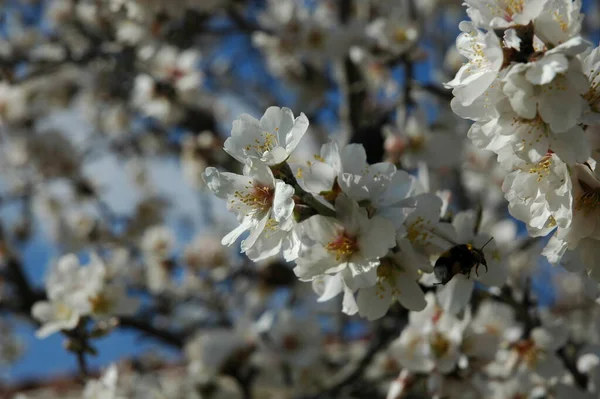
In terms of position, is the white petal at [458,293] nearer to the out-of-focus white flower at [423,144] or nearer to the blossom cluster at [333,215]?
the blossom cluster at [333,215]

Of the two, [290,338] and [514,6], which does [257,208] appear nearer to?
[514,6]

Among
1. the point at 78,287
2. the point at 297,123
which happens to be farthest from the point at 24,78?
the point at 297,123

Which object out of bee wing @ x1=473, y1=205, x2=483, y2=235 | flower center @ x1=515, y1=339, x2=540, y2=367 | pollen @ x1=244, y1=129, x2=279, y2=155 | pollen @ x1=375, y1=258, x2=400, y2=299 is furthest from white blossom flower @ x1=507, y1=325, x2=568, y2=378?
pollen @ x1=244, y1=129, x2=279, y2=155

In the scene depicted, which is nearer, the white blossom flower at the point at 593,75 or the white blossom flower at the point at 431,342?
the white blossom flower at the point at 593,75

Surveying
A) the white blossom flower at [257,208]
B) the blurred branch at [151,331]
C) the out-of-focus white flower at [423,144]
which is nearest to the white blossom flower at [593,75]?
the white blossom flower at [257,208]

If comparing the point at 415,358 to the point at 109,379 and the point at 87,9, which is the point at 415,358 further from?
the point at 87,9

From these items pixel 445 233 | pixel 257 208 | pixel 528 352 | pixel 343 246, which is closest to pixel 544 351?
pixel 528 352
